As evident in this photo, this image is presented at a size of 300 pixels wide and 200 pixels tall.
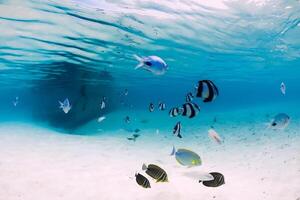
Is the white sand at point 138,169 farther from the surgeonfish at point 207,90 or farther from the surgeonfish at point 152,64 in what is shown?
the surgeonfish at point 152,64

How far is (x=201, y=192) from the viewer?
25.7 feet

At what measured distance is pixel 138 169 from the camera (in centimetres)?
1102

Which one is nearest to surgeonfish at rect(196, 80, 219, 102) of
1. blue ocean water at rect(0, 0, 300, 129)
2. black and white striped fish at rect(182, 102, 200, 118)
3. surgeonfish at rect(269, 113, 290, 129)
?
black and white striped fish at rect(182, 102, 200, 118)

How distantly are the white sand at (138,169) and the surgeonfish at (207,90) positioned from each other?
131 centimetres

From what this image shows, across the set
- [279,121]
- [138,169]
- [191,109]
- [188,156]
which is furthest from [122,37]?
[188,156]

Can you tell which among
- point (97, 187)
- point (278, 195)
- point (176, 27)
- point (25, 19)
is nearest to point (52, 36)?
point (25, 19)

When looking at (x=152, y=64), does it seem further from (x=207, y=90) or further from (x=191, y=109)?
(x=191, y=109)

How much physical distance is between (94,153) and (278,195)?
373 inches

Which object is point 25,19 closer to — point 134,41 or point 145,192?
point 134,41

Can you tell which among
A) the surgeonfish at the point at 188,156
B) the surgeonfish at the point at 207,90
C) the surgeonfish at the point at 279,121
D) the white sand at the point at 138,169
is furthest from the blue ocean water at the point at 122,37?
the surgeonfish at the point at 207,90

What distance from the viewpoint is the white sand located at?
7797 millimetres

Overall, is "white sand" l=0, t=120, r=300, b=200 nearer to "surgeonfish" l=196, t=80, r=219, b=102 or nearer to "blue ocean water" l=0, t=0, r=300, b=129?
"surgeonfish" l=196, t=80, r=219, b=102

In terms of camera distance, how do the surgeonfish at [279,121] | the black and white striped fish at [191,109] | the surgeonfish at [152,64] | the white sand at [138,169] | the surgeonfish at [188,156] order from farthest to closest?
the white sand at [138,169] < the surgeonfish at [279,121] < the black and white striped fish at [191,109] < the surgeonfish at [188,156] < the surgeonfish at [152,64]

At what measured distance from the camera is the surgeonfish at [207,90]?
4008mm
